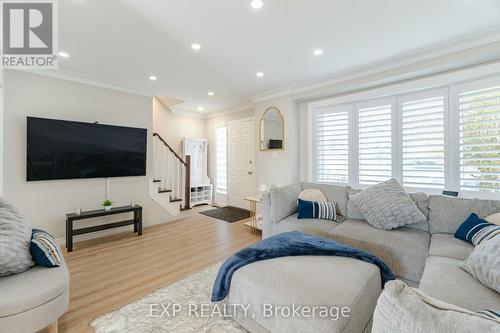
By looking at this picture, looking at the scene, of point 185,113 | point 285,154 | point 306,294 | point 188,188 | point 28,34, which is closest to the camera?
point 306,294

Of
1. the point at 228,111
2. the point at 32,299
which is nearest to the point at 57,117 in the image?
the point at 32,299

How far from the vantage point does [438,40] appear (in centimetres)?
241

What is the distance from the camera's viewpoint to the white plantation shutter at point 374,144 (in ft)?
10.6

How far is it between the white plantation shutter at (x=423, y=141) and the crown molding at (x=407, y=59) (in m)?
0.47

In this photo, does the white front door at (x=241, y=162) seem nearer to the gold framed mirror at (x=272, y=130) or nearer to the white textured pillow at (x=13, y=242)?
the gold framed mirror at (x=272, y=130)

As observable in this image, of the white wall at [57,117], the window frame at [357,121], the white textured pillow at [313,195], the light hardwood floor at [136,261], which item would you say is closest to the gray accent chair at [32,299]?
the light hardwood floor at [136,261]

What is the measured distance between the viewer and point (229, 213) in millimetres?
5105

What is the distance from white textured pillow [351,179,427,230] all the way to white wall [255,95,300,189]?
1.60 metres

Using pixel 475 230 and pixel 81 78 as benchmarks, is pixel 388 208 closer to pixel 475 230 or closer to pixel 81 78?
pixel 475 230

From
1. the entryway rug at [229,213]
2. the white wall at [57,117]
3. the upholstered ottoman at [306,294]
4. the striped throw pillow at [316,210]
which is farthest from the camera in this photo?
the entryway rug at [229,213]

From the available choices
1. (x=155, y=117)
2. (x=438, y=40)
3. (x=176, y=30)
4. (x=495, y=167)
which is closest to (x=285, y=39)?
(x=176, y=30)

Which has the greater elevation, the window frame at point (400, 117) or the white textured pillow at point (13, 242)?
the window frame at point (400, 117)

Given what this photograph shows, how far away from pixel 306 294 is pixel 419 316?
748 mm

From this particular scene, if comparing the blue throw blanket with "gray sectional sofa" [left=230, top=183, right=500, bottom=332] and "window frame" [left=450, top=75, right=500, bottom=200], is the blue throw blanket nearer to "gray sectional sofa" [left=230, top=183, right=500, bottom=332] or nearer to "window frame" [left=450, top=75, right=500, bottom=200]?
"gray sectional sofa" [left=230, top=183, right=500, bottom=332]
